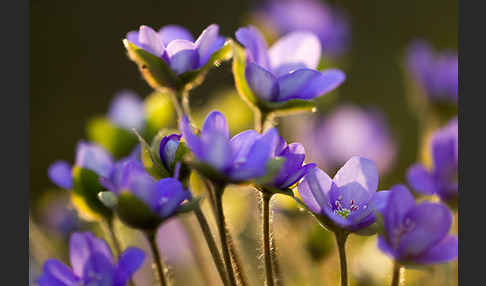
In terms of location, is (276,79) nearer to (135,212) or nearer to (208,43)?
(208,43)

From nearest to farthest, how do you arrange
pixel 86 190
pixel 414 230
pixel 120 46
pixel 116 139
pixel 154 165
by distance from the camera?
1. pixel 414 230
2. pixel 154 165
3. pixel 86 190
4. pixel 116 139
5. pixel 120 46

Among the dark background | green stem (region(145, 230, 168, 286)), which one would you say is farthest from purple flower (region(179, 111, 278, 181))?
the dark background

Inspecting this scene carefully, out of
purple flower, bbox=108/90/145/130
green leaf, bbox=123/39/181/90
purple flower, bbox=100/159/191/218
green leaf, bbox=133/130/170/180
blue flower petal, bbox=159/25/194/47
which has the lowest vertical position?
purple flower, bbox=100/159/191/218

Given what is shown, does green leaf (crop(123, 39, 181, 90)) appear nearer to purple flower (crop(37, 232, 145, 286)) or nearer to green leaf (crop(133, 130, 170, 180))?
green leaf (crop(133, 130, 170, 180))

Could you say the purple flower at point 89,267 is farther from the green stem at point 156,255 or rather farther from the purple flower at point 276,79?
the purple flower at point 276,79

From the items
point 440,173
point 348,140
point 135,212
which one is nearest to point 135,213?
point 135,212

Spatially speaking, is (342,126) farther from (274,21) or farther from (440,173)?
(440,173)

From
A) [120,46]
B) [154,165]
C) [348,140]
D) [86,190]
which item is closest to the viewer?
[154,165]
